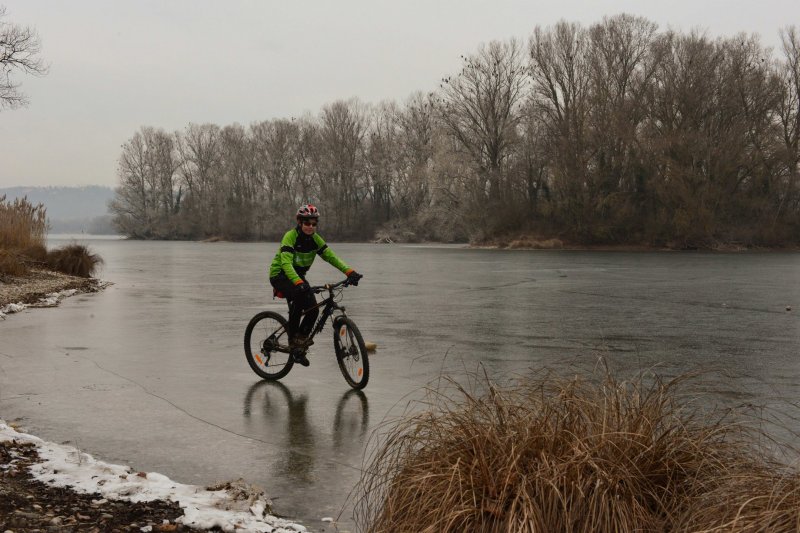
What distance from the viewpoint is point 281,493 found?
5.03 meters

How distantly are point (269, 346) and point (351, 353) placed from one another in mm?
1180

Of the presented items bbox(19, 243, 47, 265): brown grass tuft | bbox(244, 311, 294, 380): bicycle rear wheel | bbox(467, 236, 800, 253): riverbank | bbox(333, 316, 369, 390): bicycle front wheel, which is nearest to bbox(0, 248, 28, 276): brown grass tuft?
bbox(19, 243, 47, 265): brown grass tuft

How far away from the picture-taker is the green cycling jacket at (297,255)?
8617 millimetres

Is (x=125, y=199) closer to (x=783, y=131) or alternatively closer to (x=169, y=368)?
(x=783, y=131)

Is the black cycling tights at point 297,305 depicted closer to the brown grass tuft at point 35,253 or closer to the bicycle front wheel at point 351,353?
the bicycle front wheel at point 351,353

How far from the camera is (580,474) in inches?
141

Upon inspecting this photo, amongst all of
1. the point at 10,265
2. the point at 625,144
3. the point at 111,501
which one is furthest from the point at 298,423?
the point at 625,144

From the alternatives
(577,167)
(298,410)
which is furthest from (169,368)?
(577,167)

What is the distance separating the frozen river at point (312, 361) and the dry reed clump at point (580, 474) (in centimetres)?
102

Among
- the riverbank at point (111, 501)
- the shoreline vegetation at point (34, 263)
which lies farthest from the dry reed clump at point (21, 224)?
the riverbank at point (111, 501)

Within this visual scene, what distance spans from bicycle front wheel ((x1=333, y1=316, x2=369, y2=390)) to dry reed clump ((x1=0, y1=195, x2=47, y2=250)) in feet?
53.9

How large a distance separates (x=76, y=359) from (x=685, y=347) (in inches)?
338

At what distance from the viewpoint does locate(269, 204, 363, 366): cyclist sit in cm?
862

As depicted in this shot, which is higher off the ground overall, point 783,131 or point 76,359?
point 783,131
